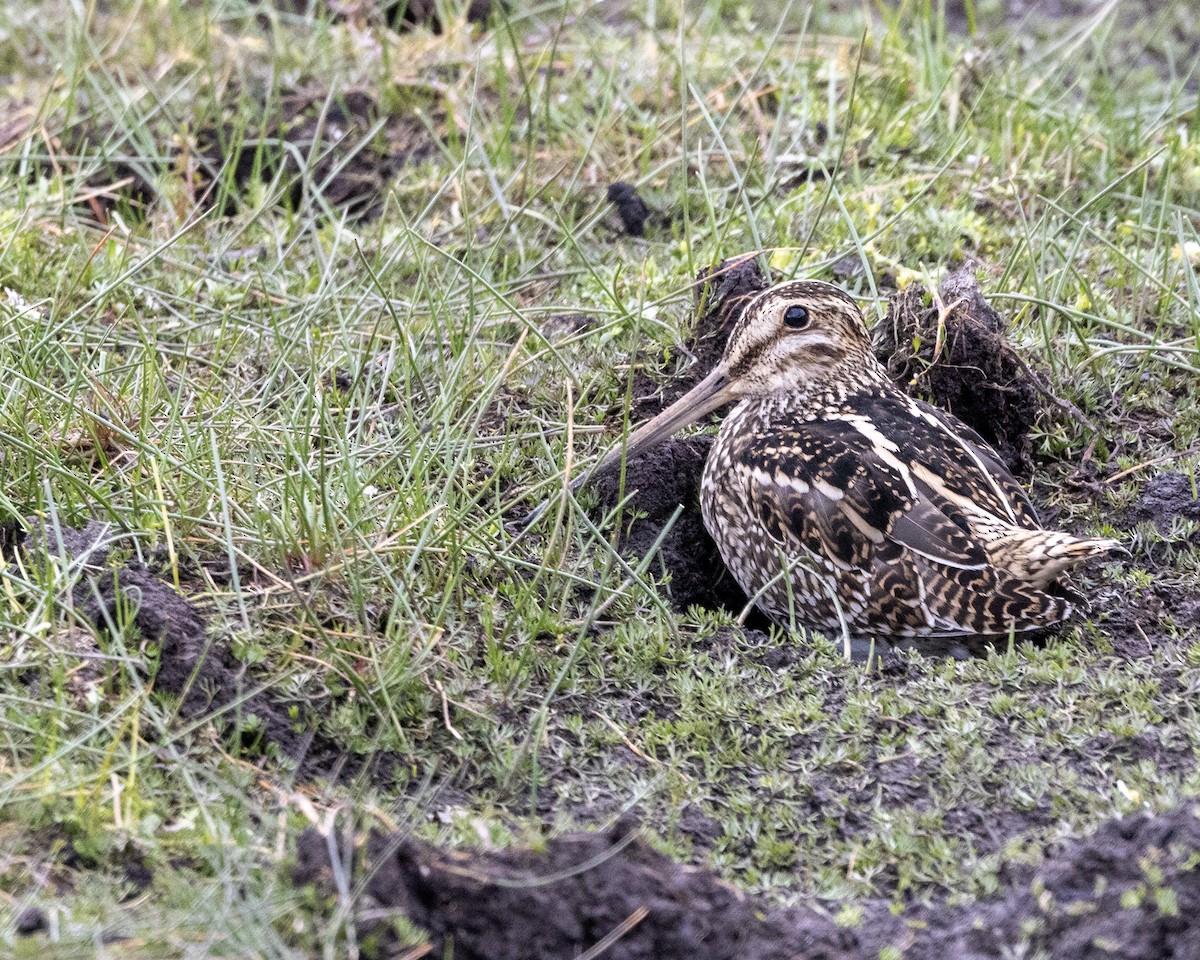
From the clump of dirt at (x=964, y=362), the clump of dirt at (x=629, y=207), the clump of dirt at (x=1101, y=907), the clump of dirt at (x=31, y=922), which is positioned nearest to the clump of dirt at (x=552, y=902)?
the clump of dirt at (x=1101, y=907)

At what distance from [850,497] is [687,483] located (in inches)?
28.0

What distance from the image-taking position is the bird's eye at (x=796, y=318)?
4.22 metres

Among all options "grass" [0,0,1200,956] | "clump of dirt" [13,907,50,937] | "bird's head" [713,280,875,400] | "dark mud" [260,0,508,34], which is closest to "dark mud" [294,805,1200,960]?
"grass" [0,0,1200,956]

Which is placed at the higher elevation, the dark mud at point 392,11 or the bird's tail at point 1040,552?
the dark mud at point 392,11

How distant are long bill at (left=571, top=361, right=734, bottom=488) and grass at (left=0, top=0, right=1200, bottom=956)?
0.43ft

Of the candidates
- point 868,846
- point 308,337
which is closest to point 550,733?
point 868,846

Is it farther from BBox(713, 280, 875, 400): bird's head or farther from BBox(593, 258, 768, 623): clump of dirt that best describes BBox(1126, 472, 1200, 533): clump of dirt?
BBox(593, 258, 768, 623): clump of dirt

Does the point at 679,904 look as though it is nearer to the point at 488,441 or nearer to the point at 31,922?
the point at 31,922

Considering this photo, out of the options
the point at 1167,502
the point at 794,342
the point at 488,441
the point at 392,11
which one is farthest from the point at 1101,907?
the point at 392,11

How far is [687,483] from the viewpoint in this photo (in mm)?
4445

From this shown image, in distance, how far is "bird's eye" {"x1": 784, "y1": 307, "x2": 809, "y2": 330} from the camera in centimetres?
422

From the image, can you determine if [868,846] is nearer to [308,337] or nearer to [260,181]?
[308,337]

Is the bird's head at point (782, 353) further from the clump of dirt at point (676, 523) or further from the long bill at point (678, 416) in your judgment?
the clump of dirt at point (676, 523)

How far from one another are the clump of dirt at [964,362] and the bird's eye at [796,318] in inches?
18.1
